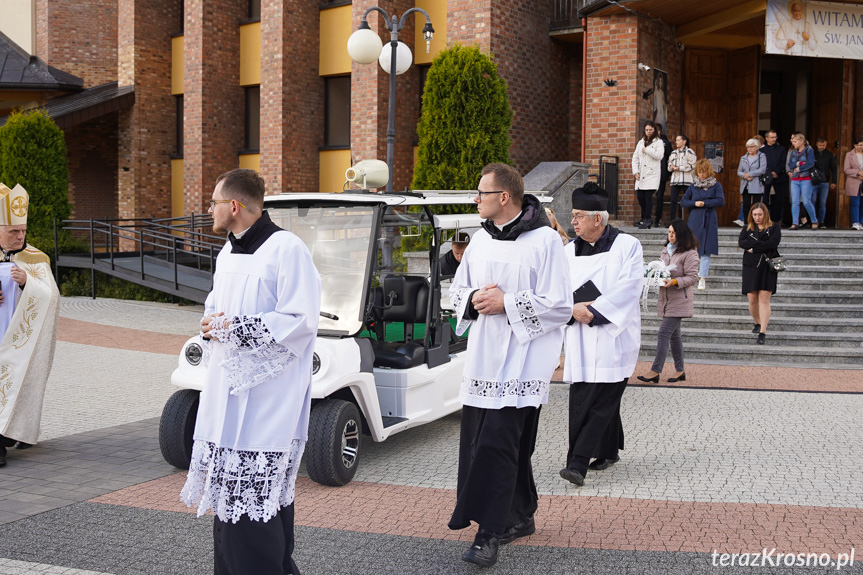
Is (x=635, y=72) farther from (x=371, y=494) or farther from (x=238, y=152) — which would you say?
(x=371, y=494)

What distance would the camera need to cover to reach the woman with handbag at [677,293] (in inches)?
387

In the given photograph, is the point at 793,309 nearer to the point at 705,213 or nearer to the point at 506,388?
→ the point at 705,213

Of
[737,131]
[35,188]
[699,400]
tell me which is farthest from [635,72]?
[35,188]

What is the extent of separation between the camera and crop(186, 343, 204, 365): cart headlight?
6.23m

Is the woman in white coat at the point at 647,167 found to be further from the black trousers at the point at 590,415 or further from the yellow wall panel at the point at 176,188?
the yellow wall panel at the point at 176,188

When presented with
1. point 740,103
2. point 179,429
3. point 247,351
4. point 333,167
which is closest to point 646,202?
point 740,103

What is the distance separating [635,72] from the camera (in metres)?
16.4

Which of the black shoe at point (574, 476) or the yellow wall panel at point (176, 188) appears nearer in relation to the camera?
the black shoe at point (574, 476)

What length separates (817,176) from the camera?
50.6 ft

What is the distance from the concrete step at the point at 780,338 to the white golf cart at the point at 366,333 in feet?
17.6

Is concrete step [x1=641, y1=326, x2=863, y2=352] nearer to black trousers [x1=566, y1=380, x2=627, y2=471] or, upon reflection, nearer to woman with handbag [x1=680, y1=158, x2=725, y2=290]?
woman with handbag [x1=680, y1=158, x2=725, y2=290]

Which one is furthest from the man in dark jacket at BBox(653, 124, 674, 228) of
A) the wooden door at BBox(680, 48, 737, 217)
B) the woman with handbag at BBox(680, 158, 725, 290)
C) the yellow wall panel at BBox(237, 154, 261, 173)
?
the yellow wall panel at BBox(237, 154, 261, 173)

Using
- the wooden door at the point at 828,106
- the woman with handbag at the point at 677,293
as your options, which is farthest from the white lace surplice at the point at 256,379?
the wooden door at the point at 828,106

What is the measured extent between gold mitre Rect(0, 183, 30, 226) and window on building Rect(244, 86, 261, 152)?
54.1 ft
